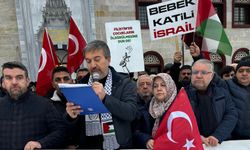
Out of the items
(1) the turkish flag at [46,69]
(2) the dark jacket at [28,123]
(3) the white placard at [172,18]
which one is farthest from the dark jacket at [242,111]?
(1) the turkish flag at [46,69]

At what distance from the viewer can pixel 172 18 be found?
506 centimetres

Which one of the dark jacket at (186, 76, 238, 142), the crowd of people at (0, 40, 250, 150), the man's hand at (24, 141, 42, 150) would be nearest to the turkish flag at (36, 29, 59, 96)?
the crowd of people at (0, 40, 250, 150)

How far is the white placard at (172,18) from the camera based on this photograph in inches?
191

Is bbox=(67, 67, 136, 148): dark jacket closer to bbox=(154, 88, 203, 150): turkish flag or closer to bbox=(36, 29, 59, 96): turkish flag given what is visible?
bbox=(154, 88, 203, 150): turkish flag

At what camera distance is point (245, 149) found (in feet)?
9.56

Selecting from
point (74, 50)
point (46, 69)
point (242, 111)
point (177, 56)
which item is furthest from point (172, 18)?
point (242, 111)

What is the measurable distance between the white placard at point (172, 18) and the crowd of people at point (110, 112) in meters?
2.05

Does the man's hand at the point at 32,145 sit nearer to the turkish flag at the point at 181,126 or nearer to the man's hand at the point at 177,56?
the turkish flag at the point at 181,126

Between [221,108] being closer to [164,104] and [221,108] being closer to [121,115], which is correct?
[164,104]

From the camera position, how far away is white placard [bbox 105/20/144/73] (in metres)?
5.86

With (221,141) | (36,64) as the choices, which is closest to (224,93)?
(221,141)

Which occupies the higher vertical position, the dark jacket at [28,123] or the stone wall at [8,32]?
the stone wall at [8,32]

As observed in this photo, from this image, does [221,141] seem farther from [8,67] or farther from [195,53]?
[8,67]

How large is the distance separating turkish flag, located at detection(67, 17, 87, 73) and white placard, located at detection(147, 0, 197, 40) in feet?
4.25
